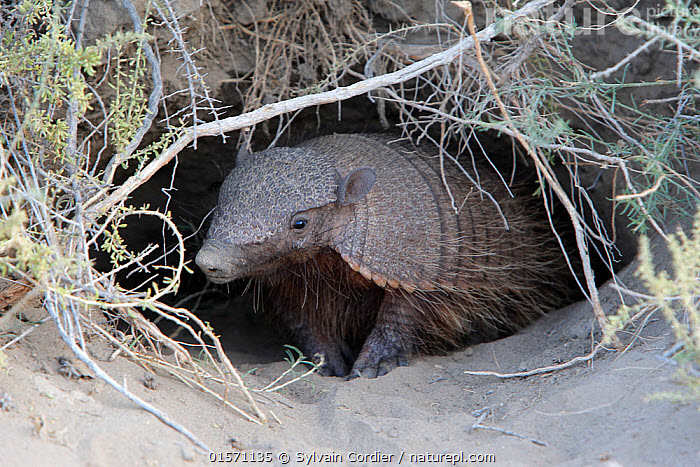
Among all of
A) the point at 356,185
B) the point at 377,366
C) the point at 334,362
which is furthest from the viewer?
the point at 334,362

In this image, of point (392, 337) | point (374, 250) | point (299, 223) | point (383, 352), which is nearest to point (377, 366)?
point (383, 352)

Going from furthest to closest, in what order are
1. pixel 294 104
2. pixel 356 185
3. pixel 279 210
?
pixel 356 185, pixel 279 210, pixel 294 104

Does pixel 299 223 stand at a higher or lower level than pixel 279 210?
lower

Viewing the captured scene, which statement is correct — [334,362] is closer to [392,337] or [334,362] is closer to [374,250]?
[392,337]

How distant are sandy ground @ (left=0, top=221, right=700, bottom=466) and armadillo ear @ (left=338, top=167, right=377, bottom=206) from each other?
124cm

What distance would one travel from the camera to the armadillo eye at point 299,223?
4324mm

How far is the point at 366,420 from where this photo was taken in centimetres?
337

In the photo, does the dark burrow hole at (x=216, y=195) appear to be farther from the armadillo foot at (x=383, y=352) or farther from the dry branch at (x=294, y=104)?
the dry branch at (x=294, y=104)

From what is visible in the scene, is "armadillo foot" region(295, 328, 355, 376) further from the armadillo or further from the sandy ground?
the sandy ground

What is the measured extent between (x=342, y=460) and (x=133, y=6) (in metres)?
2.87

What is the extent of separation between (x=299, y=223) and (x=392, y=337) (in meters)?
1.22

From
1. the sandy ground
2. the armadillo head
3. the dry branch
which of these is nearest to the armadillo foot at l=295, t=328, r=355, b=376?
the armadillo head

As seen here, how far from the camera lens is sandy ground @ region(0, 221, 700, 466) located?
8.28 feet

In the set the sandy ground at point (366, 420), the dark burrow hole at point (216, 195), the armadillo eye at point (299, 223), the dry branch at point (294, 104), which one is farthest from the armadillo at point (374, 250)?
the sandy ground at point (366, 420)
